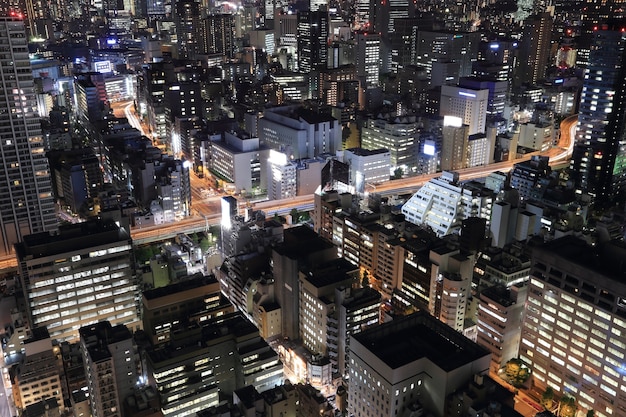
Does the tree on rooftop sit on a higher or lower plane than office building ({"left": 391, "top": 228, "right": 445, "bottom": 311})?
lower

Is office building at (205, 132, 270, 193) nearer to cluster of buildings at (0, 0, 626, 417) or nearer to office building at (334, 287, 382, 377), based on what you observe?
cluster of buildings at (0, 0, 626, 417)

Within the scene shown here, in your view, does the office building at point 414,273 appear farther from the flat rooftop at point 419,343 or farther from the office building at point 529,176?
the office building at point 529,176

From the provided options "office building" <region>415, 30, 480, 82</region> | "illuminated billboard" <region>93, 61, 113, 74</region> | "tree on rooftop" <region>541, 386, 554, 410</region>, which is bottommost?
"tree on rooftop" <region>541, 386, 554, 410</region>

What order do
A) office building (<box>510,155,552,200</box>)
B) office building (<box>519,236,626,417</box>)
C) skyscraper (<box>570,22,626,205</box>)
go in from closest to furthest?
office building (<box>519,236,626,417</box>)
skyscraper (<box>570,22,626,205</box>)
office building (<box>510,155,552,200</box>)

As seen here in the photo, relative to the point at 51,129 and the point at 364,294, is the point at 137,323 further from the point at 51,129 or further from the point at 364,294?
the point at 51,129

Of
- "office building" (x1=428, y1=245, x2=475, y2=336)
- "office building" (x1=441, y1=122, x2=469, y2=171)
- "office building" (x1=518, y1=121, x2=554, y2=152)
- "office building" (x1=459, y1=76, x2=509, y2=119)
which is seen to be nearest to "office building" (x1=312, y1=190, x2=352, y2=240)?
"office building" (x1=428, y1=245, x2=475, y2=336)

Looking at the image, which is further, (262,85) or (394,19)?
(394,19)

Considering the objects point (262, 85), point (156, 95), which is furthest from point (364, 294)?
point (262, 85)
